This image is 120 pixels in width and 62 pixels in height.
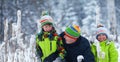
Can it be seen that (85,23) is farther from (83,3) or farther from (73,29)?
(73,29)

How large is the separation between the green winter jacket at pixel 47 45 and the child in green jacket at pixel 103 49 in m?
0.49

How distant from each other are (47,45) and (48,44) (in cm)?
1

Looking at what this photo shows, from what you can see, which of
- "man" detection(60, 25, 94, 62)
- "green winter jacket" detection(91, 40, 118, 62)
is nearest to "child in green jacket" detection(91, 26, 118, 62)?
"green winter jacket" detection(91, 40, 118, 62)

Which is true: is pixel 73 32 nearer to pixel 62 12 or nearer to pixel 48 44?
pixel 48 44

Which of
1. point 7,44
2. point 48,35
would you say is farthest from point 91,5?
point 48,35

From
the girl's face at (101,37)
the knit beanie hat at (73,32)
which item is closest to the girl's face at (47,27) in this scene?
the knit beanie hat at (73,32)

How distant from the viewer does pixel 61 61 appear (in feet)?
11.9

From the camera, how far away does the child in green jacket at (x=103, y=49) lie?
402 centimetres

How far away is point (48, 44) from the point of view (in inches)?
145

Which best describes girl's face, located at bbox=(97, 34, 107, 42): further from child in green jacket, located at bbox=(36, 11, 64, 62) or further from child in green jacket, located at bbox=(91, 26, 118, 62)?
child in green jacket, located at bbox=(36, 11, 64, 62)

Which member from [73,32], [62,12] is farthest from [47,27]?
[62,12]

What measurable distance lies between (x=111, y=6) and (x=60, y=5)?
8.48 feet

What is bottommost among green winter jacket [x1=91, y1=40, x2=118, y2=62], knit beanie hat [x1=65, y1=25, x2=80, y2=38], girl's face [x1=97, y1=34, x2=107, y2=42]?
green winter jacket [x1=91, y1=40, x2=118, y2=62]

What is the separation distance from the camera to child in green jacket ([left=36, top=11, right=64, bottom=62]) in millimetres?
3648
